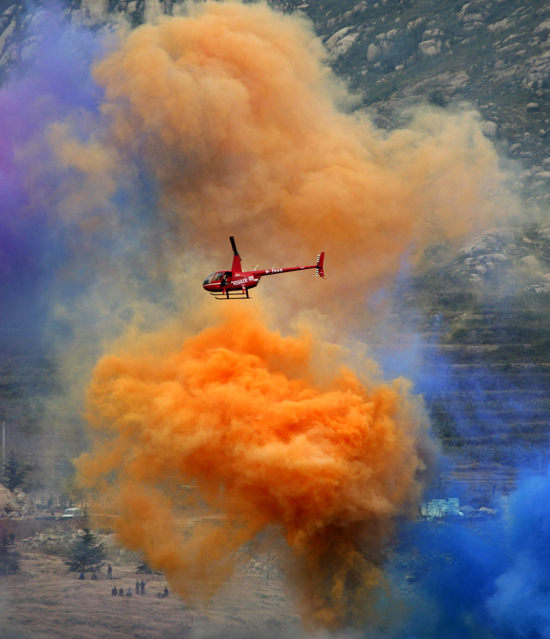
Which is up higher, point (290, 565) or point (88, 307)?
point (88, 307)

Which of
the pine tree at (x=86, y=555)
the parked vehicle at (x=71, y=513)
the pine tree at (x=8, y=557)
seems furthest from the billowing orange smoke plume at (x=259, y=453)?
the parked vehicle at (x=71, y=513)

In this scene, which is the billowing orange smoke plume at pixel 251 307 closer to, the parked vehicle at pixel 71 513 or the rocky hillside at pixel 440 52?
the parked vehicle at pixel 71 513

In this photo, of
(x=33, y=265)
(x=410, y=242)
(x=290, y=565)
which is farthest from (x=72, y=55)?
(x=290, y=565)

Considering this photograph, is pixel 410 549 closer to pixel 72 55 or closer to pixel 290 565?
pixel 290 565

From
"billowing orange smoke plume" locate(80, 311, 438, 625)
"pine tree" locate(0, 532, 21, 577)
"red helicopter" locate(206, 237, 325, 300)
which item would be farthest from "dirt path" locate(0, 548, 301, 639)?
"red helicopter" locate(206, 237, 325, 300)

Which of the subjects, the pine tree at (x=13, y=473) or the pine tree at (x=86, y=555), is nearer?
the pine tree at (x=86, y=555)

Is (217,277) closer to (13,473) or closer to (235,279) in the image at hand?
(235,279)
